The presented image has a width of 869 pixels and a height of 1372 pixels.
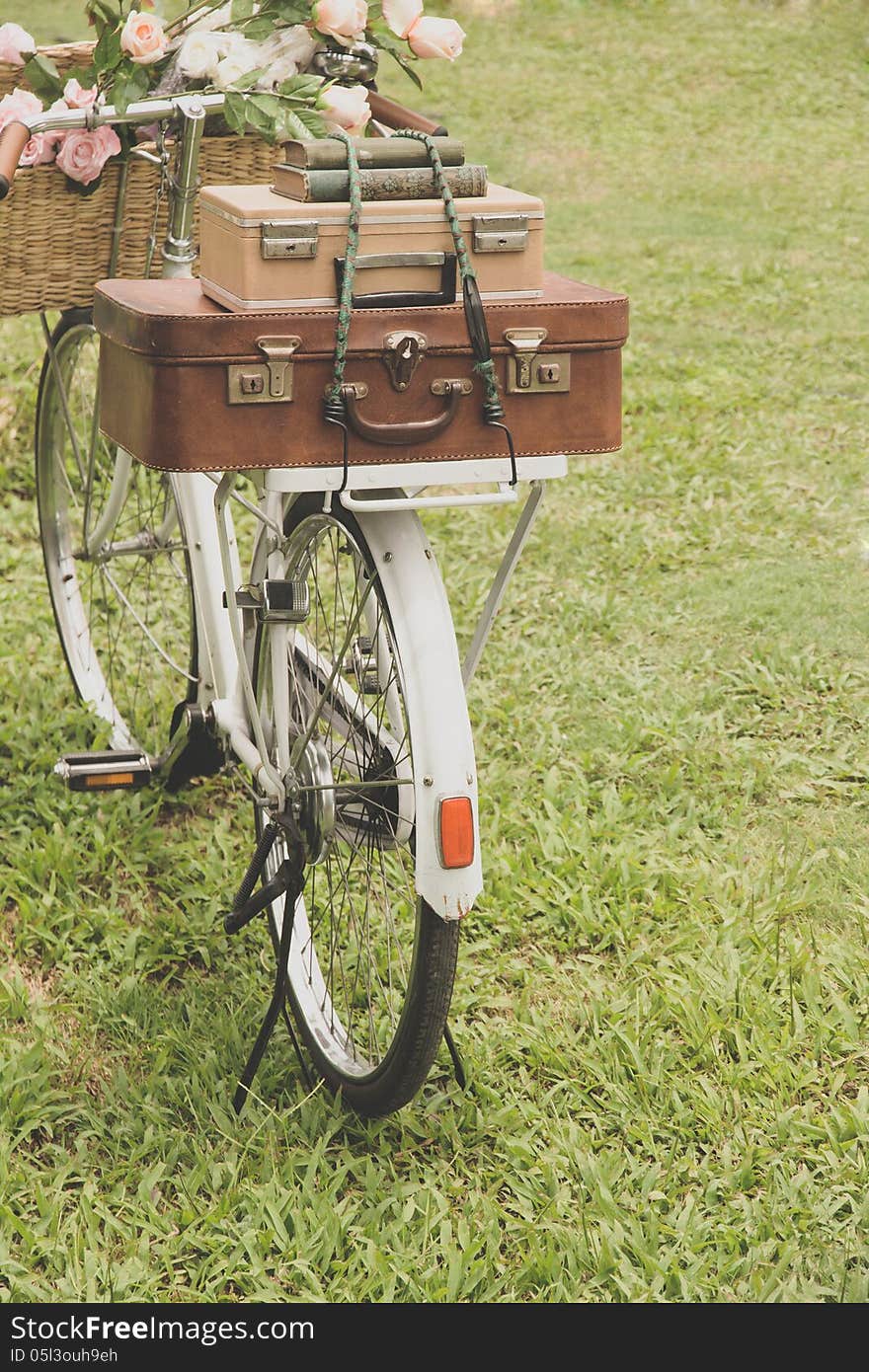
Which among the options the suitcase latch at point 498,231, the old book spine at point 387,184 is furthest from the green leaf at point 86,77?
the suitcase latch at point 498,231

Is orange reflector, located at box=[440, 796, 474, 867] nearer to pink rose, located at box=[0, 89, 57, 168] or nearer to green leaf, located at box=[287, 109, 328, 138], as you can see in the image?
green leaf, located at box=[287, 109, 328, 138]

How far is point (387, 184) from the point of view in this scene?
2166 mm

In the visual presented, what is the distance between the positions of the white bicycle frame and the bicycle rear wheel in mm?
473

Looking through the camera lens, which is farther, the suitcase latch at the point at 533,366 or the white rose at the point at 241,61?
the white rose at the point at 241,61

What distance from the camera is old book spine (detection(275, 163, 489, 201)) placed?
2156 millimetres

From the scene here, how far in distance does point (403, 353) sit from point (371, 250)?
0.14 metres

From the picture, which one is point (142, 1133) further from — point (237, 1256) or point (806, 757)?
point (806, 757)

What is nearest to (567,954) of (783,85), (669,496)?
(669,496)

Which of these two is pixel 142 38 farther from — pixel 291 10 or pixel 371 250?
pixel 371 250

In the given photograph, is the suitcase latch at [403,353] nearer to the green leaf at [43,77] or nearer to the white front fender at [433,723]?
the white front fender at [433,723]

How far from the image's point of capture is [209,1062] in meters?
2.73

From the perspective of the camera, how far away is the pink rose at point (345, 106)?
2.59 metres

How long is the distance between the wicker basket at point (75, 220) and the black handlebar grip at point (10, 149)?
0.34 m

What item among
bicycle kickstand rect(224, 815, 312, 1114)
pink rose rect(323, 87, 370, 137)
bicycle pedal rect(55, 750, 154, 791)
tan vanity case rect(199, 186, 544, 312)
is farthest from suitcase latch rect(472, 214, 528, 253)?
bicycle pedal rect(55, 750, 154, 791)
